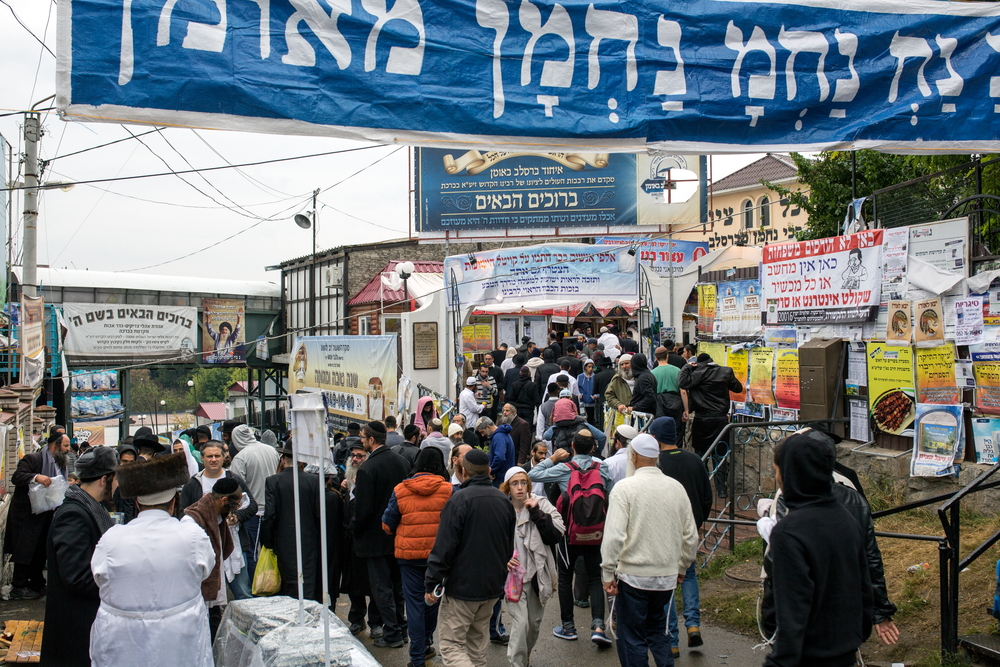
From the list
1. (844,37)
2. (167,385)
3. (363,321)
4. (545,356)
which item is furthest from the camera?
(167,385)

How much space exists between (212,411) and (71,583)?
57.7 meters

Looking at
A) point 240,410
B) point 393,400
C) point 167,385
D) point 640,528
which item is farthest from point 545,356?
point 167,385

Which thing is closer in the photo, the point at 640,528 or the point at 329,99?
the point at 329,99

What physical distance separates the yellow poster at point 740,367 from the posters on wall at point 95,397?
25933mm

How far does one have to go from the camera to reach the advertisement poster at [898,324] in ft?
25.9

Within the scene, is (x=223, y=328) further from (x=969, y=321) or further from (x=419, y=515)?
(x=969, y=321)

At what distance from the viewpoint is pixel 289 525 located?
640cm

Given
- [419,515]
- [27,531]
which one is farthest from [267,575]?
[27,531]

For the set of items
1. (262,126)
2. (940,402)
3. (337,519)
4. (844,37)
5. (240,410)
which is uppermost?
Answer: (844,37)

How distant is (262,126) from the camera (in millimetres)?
3266

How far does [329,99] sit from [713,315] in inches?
375

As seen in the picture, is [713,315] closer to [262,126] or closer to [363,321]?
[262,126]

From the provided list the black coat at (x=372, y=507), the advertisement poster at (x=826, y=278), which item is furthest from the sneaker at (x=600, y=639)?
the advertisement poster at (x=826, y=278)

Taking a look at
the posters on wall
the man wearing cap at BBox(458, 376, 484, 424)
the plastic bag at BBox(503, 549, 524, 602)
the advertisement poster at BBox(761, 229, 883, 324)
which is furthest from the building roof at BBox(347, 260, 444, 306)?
the plastic bag at BBox(503, 549, 524, 602)
